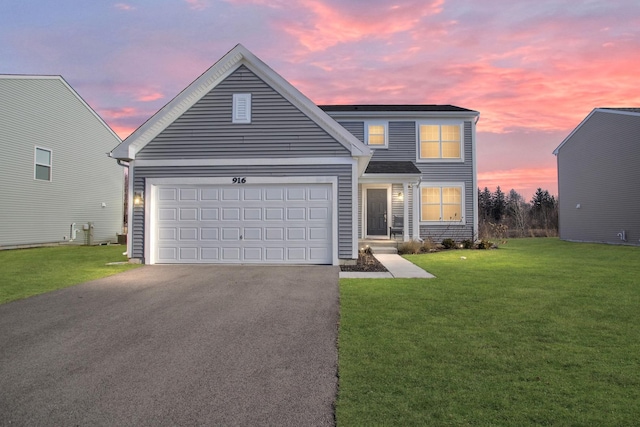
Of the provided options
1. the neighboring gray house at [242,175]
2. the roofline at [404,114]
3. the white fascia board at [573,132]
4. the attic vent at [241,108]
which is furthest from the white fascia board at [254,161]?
the white fascia board at [573,132]

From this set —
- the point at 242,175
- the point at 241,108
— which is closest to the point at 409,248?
the point at 242,175

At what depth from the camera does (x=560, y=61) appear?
16703 millimetres

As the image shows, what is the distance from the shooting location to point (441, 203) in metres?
19.5

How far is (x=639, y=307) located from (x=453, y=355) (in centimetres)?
438

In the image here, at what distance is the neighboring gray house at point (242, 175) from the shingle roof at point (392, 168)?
17.6 ft

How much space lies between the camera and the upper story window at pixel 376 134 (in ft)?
64.6

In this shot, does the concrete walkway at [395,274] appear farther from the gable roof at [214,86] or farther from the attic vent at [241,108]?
the attic vent at [241,108]

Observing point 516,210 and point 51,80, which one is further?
point 516,210

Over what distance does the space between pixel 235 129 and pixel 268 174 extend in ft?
5.82

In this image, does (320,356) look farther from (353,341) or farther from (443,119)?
(443,119)

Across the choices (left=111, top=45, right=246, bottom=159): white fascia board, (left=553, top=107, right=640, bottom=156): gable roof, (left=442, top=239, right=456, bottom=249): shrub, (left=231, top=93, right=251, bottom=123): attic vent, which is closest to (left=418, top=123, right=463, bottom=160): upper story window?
(left=442, top=239, right=456, bottom=249): shrub

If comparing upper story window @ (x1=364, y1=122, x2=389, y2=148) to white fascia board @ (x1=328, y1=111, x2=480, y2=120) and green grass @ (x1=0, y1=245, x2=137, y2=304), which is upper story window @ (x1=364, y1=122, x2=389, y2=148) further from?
green grass @ (x1=0, y1=245, x2=137, y2=304)

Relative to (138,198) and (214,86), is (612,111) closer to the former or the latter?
(214,86)

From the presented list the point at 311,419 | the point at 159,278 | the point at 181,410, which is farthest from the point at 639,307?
the point at 159,278
